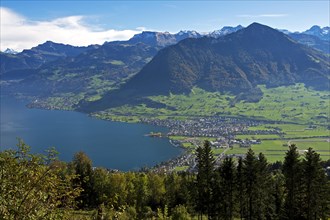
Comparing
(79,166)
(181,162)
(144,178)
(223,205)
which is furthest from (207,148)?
(181,162)

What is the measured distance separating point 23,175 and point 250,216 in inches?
1907

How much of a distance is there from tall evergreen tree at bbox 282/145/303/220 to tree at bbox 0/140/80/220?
45990mm

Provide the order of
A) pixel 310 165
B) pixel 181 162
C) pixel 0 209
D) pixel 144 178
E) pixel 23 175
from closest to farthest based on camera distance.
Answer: pixel 0 209
pixel 23 175
pixel 310 165
pixel 144 178
pixel 181 162

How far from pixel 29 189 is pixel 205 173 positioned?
49381 mm

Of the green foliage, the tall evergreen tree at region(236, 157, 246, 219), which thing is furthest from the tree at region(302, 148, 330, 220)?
the tall evergreen tree at region(236, 157, 246, 219)

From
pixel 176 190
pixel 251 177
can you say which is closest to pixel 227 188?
pixel 251 177

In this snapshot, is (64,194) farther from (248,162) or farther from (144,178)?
(144,178)

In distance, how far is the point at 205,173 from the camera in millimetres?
61000

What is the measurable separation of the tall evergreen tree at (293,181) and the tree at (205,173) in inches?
462

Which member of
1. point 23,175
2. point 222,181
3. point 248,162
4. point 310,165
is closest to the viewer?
point 23,175

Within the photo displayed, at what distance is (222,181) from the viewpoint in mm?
58688

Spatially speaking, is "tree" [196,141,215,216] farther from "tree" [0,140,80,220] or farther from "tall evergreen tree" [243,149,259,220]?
"tree" [0,140,80,220]

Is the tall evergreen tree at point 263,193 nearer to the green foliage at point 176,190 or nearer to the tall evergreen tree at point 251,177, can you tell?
the green foliage at point 176,190

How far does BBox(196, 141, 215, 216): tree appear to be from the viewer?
59.9 metres
